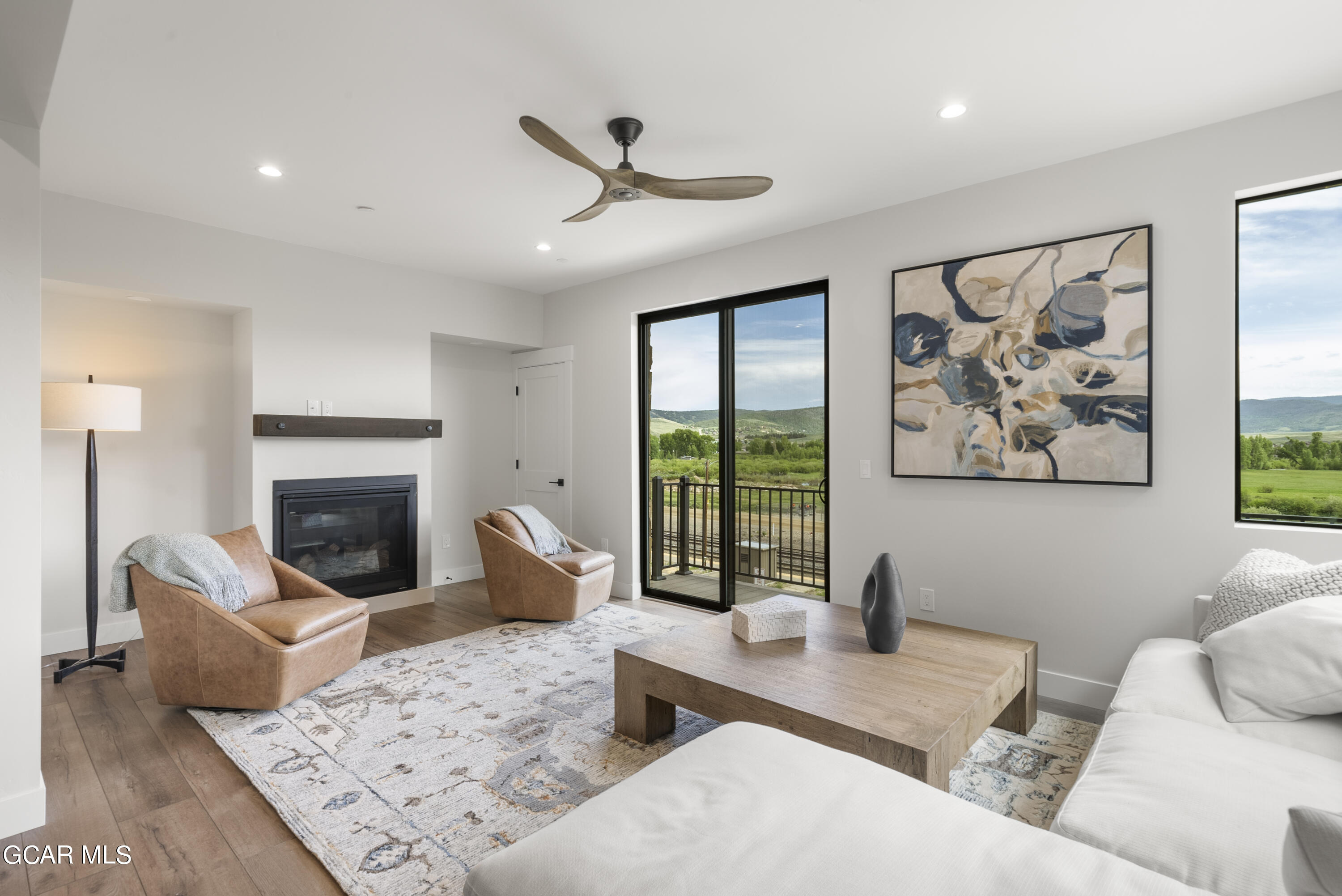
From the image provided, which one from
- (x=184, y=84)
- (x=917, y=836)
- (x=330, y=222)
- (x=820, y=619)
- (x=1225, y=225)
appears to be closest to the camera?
(x=917, y=836)

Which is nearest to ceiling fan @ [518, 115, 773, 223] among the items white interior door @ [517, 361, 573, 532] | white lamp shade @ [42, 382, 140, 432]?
white lamp shade @ [42, 382, 140, 432]

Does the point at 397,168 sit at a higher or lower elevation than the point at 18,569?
higher

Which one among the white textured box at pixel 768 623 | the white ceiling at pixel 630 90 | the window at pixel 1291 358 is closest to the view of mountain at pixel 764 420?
the white ceiling at pixel 630 90

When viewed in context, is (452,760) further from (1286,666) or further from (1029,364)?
(1029,364)

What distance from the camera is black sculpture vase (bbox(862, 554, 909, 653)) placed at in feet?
8.13

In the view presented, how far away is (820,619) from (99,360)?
14.5ft

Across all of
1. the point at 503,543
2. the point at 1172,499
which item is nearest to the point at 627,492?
the point at 503,543

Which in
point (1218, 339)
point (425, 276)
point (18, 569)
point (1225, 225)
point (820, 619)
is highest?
point (425, 276)

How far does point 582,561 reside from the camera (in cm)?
445

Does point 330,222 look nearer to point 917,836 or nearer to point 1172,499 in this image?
point 917,836

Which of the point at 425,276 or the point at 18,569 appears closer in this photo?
the point at 18,569

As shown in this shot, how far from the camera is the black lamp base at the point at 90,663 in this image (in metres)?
3.28

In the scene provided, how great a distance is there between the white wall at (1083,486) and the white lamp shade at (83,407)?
366 cm

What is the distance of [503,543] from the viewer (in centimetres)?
434
